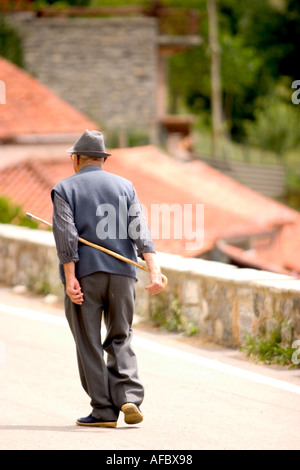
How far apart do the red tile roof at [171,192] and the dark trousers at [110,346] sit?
1235cm

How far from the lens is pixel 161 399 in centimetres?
675

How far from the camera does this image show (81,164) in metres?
6.14

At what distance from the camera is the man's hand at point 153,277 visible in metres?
5.97

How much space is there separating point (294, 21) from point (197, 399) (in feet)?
147

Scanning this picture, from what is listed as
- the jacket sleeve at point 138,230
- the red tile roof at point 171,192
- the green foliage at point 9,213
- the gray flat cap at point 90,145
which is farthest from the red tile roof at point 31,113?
the jacket sleeve at point 138,230

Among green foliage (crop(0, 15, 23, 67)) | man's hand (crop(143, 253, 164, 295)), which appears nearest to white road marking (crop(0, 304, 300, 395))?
man's hand (crop(143, 253, 164, 295))

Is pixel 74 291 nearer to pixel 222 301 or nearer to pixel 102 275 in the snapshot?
pixel 102 275

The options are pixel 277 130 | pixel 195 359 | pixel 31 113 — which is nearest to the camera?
pixel 195 359

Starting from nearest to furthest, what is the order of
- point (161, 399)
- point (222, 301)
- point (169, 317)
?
point (161, 399) < point (222, 301) < point (169, 317)

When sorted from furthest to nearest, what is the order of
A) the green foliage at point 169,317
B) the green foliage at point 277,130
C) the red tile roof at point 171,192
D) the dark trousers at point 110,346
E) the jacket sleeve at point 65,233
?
the green foliage at point 277,130, the red tile roof at point 171,192, the green foliage at point 169,317, the dark trousers at point 110,346, the jacket sleeve at point 65,233

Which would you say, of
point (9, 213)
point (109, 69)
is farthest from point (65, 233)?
point (109, 69)

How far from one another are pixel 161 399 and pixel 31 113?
22255 millimetres

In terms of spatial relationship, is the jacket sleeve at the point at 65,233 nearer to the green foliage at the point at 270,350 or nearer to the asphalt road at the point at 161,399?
the asphalt road at the point at 161,399

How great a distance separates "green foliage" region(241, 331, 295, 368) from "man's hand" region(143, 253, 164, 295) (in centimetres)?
190
